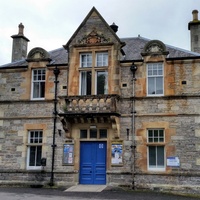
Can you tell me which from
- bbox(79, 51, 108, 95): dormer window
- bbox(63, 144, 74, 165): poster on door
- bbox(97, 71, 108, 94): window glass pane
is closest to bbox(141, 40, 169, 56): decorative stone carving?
bbox(79, 51, 108, 95): dormer window

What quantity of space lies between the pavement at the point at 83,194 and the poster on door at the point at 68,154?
1383 mm

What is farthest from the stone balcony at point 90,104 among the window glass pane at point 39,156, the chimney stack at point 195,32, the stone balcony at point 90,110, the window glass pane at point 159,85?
the chimney stack at point 195,32

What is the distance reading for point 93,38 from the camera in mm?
Result: 18531

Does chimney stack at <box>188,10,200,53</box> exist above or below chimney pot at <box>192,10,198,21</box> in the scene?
below

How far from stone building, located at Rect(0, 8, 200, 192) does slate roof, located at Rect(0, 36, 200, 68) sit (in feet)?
0.21

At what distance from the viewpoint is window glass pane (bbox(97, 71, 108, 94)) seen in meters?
18.2

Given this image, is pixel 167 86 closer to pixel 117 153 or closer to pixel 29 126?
pixel 117 153

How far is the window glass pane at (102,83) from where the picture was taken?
1817cm

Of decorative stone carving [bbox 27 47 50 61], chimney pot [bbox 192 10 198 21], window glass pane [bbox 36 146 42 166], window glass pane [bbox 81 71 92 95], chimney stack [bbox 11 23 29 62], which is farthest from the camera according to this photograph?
chimney stack [bbox 11 23 29 62]

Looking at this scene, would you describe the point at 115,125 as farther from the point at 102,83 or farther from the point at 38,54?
the point at 38,54

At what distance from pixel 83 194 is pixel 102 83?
6.06m

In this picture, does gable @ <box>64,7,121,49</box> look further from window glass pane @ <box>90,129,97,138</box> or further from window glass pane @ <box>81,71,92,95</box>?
window glass pane @ <box>90,129,97,138</box>

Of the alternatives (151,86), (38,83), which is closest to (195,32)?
(151,86)

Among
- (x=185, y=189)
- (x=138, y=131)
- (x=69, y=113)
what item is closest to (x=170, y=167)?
(x=185, y=189)
